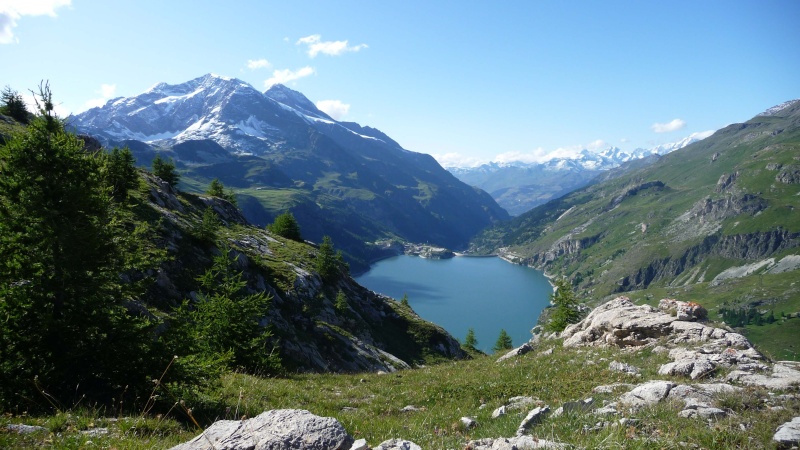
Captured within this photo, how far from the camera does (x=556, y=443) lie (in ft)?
20.1

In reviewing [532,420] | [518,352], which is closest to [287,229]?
[518,352]

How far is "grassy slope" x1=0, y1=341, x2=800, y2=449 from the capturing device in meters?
6.62

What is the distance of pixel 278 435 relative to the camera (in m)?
5.97

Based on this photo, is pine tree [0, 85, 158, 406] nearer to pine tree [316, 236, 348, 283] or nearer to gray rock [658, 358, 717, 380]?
gray rock [658, 358, 717, 380]

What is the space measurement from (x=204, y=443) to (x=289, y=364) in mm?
24933

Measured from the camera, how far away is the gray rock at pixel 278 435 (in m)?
5.83

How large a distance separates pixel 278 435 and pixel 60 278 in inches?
320

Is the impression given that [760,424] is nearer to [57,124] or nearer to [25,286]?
[25,286]

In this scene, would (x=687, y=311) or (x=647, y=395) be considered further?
(x=687, y=311)

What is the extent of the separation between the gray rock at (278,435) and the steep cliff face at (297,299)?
2418cm

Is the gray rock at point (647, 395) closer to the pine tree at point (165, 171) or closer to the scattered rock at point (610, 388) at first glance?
the scattered rock at point (610, 388)

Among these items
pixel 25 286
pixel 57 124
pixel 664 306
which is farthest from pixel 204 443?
pixel 664 306

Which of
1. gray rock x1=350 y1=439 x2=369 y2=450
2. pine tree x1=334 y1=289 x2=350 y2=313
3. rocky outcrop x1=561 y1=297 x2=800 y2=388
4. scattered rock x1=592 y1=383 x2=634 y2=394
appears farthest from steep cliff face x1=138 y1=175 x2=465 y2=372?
gray rock x1=350 y1=439 x2=369 y2=450

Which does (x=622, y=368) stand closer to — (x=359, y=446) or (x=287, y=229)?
(x=359, y=446)
